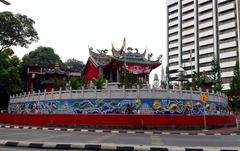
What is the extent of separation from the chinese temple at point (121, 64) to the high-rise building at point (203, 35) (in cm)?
3388

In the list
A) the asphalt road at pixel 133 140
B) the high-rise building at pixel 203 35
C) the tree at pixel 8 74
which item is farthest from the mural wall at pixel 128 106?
the high-rise building at pixel 203 35

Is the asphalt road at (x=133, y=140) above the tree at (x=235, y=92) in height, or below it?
below

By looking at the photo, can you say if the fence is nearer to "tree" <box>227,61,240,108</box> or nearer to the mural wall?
the mural wall

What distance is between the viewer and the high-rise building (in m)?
75.8

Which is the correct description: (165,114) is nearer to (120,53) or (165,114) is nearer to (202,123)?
(202,123)

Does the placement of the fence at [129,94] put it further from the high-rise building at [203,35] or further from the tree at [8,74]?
the high-rise building at [203,35]

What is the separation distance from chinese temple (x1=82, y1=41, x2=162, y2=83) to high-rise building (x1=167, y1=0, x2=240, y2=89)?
33.9 metres

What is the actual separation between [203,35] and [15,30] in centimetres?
5712

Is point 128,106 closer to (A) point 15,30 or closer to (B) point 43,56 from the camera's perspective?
(A) point 15,30

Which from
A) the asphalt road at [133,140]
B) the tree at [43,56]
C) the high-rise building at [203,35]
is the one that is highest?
the high-rise building at [203,35]

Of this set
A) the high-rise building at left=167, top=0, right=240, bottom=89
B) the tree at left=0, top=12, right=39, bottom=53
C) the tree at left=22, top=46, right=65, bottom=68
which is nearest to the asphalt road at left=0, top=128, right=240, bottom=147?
the tree at left=0, top=12, right=39, bottom=53

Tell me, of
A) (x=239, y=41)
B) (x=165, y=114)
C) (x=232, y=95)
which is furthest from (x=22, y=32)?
(x=239, y=41)

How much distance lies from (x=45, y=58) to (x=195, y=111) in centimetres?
4623

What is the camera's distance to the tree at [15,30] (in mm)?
40156
